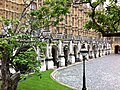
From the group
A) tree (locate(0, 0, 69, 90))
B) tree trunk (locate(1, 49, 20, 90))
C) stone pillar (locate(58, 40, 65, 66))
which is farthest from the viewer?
stone pillar (locate(58, 40, 65, 66))

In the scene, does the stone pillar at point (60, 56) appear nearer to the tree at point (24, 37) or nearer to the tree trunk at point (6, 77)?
the tree at point (24, 37)

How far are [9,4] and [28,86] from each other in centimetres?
2171

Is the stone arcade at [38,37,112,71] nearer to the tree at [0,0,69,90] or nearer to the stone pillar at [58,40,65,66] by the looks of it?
the stone pillar at [58,40,65,66]

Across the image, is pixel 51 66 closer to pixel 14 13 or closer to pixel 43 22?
pixel 14 13

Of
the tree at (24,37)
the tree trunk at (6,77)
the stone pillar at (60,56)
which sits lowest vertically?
the stone pillar at (60,56)

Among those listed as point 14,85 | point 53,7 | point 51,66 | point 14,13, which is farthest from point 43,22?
point 14,13

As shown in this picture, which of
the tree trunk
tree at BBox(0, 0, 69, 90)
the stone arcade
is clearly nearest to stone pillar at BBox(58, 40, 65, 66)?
the stone arcade

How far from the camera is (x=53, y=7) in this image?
16531mm

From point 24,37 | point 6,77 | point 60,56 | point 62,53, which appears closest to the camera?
point 24,37

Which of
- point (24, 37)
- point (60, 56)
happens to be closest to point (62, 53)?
point (60, 56)

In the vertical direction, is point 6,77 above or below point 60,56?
above

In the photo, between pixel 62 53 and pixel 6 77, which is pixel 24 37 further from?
pixel 62 53

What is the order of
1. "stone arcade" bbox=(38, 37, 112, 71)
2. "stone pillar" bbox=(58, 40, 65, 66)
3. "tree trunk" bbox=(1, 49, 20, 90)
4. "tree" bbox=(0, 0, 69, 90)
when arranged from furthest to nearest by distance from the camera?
"stone pillar" bbox=(58, 40, 65, 66), "stone arcade" bbox=(38, 37, 112, 71), "tree trunk" bbox=(1, 49, 20, 90), "tree" bbox=(0, 0, 69, 90)

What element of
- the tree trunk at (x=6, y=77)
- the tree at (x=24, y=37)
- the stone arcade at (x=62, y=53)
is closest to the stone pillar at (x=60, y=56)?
the stone arcade at (x=62, y=53)
